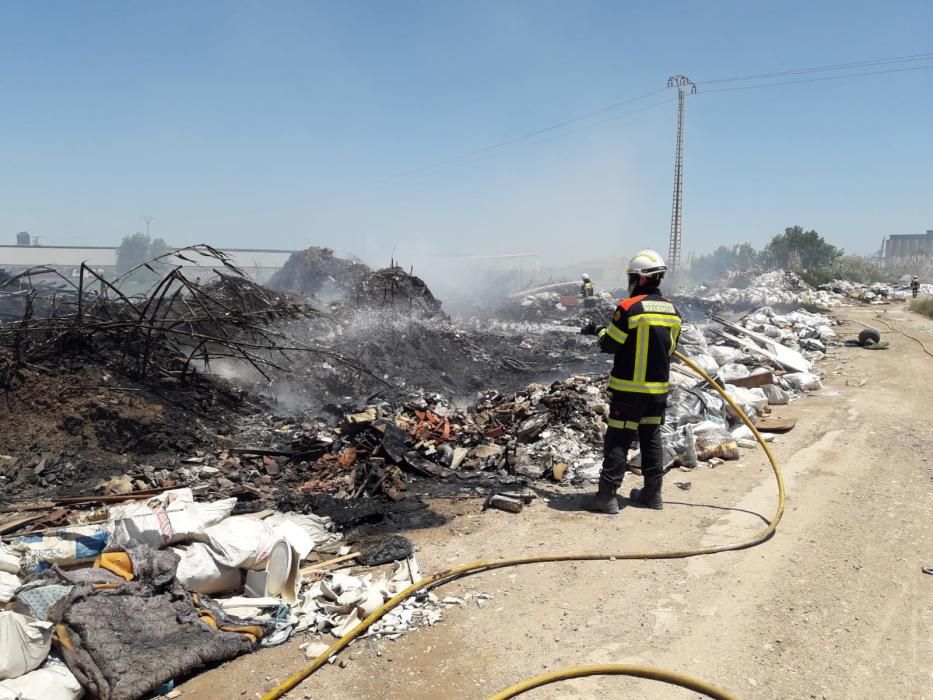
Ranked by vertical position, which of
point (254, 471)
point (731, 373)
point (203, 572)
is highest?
point (731, 373)

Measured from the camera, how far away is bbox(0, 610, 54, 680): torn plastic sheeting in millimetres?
2457

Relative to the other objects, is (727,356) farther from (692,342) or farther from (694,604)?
(694,604)

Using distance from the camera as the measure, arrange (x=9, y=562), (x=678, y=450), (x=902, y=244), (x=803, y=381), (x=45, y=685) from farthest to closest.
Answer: (x=902, y=244)
(x=803, y=381)
(x=678, y=450)
(x=9, y=562)
(x=45, y=685)

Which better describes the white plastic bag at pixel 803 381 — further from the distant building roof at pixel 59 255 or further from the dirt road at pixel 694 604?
the distant building roof at pixel 59 255

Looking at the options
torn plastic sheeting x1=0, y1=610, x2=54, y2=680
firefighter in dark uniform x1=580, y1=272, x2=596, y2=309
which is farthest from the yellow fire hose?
firefighter in dark uniform x1=580, y1=272, x2=596, y2=309

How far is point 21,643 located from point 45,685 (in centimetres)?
21

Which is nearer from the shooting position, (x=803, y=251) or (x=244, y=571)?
(x=244, y=571)

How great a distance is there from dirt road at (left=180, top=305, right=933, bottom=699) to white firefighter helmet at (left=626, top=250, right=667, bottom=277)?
1.73 metres

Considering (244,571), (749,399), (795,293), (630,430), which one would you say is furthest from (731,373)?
(795,293)

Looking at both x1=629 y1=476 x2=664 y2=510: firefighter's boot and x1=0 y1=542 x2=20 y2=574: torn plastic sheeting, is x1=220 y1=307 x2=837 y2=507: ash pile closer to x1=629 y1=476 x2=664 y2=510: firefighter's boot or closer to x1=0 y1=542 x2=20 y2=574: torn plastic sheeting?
x1=629 y1=476 x2=664 y2=510: firefighter's boot

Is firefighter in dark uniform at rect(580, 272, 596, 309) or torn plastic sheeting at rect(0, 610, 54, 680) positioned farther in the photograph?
firefighter in dark uniform at rect(580, 272, 596, 309)

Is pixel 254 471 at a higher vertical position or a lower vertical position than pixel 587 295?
lower

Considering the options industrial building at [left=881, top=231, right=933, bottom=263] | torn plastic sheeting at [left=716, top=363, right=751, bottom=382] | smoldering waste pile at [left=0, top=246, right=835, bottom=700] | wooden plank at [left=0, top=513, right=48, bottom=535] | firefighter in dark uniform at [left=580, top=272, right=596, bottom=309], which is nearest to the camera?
smoldering waste pile at [left=0, top=246, right=835, bottom=700]

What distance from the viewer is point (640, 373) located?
14.1 feet
